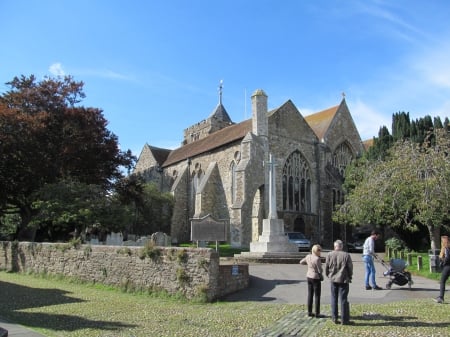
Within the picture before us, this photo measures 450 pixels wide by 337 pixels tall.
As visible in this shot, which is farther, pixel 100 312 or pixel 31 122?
pixel 31 122

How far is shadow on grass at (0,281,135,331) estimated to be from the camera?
8.91m

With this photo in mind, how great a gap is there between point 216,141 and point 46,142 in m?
16.9

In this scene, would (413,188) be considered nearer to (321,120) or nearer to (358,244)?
(358,244)

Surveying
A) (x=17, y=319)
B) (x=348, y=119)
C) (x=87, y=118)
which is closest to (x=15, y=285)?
(x=17, y=319)

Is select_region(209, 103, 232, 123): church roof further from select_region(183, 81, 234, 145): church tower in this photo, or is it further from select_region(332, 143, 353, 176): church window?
select_region(332, 143, 353, 176): church window

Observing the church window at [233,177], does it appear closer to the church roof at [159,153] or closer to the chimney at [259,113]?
the chimney at [259,113]

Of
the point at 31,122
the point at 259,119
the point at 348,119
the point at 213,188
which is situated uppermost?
the point at 348,119

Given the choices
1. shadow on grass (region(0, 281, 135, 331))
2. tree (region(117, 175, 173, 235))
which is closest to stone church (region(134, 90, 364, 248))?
tree (region(117, 175, 173, 235))

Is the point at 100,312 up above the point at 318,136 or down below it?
below

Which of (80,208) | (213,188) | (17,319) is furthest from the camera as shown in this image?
(213,188)

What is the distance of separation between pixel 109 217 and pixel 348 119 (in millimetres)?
29159

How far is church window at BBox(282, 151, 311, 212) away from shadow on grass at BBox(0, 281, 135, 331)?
24550 millimetres

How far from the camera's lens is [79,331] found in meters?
8.38

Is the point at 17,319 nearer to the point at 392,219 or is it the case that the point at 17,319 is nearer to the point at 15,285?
the point at 15,285
